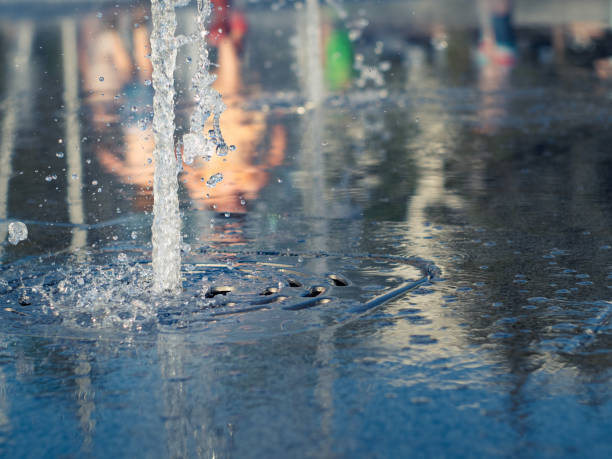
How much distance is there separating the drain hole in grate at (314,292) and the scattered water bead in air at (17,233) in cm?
196

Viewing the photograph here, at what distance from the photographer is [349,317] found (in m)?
4.54

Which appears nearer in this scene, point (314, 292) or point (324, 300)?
point (324, 300)

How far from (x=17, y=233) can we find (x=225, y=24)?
1587cm

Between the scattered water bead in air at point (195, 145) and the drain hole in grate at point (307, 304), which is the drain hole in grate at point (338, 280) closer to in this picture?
the drain hole in grate at point (307, 304)

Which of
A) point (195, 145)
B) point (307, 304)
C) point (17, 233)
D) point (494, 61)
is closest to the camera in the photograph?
point (307, 304)

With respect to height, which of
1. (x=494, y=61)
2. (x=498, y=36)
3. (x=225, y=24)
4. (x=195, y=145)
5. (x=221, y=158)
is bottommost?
(x=221, y=158)

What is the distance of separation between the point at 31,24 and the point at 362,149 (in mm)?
16333

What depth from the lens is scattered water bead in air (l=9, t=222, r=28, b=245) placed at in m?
6.25

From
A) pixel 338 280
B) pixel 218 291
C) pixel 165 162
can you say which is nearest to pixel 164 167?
pixel 165 162

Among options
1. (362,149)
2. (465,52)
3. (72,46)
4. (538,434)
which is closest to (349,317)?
(538,434)

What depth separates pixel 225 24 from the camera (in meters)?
21.8

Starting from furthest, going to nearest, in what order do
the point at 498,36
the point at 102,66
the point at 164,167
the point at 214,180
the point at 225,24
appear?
the point at 225,24, the point at 498,36, the point at 102,66, the point at 214,180, the point at 164,167

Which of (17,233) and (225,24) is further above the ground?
(225,24)

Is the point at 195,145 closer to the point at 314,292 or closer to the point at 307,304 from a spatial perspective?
the point at 314,292
